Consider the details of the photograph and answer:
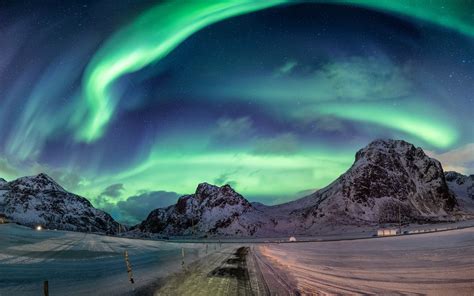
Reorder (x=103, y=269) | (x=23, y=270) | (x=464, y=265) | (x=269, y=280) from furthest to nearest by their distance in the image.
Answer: (x=103, y=269) → (x=23, y=270) → (x=464, y=265) → (x=269, y=280)

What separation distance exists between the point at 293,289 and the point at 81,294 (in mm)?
10904

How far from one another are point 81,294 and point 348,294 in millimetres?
13437

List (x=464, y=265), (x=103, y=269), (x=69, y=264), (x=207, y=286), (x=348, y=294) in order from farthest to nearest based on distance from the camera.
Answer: (x=69, y=264) → (x=103, y=269) → (x=464, y=265) → (x=207, y=286) → (x=348, y=294)

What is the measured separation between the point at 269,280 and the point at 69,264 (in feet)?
69.9

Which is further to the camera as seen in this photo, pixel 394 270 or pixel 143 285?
pixel 394 270

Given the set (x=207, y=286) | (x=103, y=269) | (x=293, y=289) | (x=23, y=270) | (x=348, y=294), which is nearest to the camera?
(x=348, y=294)

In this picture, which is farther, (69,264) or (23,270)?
(69,264)

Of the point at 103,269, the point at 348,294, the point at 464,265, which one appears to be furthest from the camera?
the point at 103,269

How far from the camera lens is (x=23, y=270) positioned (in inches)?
1200

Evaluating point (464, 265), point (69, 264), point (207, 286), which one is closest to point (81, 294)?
point (207, 286)

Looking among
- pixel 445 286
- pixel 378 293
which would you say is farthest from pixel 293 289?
pixel 445 286

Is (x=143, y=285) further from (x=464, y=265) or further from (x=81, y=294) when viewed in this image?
(x=464, y=265)

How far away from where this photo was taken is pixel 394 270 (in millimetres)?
28500

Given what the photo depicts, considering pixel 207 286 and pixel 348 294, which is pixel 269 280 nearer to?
pixel 207 286
